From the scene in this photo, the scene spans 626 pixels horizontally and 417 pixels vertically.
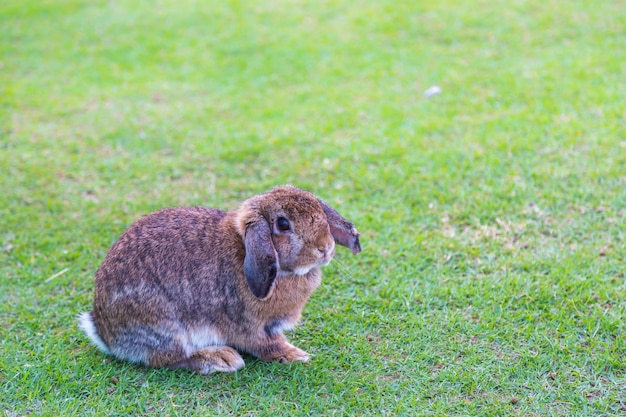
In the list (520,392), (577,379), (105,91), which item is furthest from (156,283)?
(105,91)

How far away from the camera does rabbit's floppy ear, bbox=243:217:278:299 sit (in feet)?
12.2

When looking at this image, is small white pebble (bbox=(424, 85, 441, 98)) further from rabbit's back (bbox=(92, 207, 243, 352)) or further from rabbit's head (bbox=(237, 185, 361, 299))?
rabbit's back (bbox=(92, 207, 243, 352))

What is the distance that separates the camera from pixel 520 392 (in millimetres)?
3865

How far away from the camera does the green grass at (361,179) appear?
4043 millimetres

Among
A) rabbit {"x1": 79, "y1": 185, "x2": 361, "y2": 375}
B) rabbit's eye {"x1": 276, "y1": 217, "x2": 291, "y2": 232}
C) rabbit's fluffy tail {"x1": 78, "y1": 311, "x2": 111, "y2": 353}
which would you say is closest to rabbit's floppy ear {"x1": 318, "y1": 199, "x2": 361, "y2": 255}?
rabbit {"x1": 79, "y1": 185, "x2": 361, "y2": 375}

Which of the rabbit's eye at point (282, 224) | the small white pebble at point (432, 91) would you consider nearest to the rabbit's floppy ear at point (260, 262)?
→ the rabbit's eye at point (282, 224)

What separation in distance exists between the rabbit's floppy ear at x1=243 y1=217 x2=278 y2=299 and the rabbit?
0.20 meters

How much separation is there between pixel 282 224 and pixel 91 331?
1.49 meters

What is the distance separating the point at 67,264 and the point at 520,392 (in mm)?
3475

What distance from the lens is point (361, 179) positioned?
6336 millimetres

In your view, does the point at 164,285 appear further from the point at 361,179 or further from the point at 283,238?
the point at 361,179

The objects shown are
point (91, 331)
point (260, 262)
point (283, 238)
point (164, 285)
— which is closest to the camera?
point (260, 262)

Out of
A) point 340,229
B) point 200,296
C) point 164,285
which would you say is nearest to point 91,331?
point 164,285

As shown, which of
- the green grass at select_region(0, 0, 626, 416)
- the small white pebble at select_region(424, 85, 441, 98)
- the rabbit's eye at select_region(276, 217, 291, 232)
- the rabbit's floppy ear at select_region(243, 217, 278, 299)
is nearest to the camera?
the rabbit's floppy ear at select_region(243, 217, 278, 299)
